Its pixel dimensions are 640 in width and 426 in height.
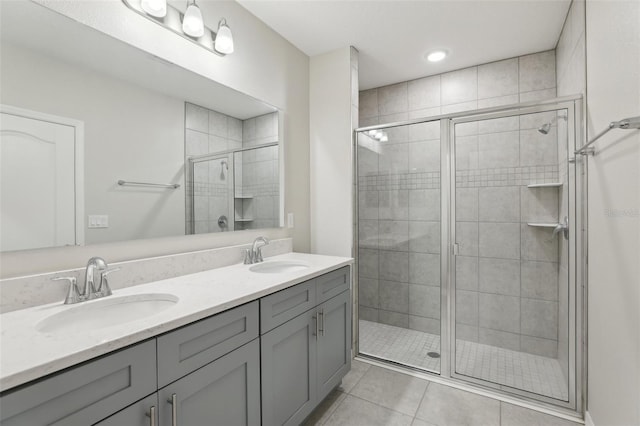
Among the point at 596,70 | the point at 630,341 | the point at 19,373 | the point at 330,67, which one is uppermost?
the point at 330,67

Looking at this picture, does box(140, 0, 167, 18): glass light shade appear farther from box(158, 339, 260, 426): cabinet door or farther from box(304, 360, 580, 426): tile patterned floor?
box(304, 360, 580, 426): tile patterned floor

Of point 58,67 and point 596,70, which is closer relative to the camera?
point 58,67

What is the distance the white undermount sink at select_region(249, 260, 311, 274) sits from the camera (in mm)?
1921

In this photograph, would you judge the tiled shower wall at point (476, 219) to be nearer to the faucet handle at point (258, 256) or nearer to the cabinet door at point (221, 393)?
the faucet handle at point (258, 256)

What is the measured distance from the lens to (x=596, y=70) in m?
1.54

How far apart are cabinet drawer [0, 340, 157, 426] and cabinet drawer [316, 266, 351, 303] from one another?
38.1 inches

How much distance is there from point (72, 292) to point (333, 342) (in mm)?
1334

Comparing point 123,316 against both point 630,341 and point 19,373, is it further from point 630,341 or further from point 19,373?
point 630,341

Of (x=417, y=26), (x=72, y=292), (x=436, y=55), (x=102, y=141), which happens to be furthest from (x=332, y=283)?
(x=436, y=55)

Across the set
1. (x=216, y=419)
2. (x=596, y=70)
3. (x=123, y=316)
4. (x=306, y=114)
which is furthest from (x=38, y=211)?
(x=596, y=70)

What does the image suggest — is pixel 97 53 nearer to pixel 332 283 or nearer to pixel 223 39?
pixel 223 39

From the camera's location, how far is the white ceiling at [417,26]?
6.44ft

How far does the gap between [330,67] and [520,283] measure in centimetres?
218

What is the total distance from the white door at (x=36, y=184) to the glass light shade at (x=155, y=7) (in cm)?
67
